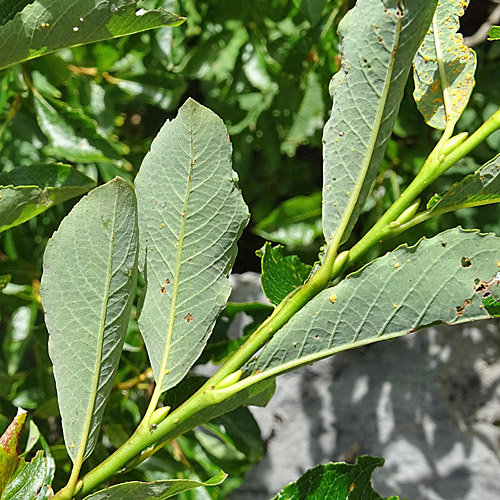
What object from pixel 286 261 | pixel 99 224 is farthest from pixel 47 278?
pixel 286 261

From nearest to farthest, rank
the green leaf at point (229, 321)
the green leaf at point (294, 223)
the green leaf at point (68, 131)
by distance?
the green leaf at point (229, 321) < the green leaf at point (68, 131) < the green leaf at point (294, 223)

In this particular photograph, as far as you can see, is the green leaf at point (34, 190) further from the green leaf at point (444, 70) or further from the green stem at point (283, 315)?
the green leaf at point (444, 70)

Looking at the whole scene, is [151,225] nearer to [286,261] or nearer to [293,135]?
[286,261]

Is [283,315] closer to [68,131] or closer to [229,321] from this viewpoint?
[229,321]

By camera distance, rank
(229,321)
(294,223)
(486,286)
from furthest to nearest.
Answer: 1. (294,223)
2. (229,321)
3. (486,286)

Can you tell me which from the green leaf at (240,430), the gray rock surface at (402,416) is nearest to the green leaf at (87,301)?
the green leaf at (240,430)

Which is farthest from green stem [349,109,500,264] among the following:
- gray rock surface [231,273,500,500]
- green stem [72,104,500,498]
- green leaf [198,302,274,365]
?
gray rock surface [231,273,500,500]

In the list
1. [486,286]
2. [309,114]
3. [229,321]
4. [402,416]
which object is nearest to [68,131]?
[229,321]
